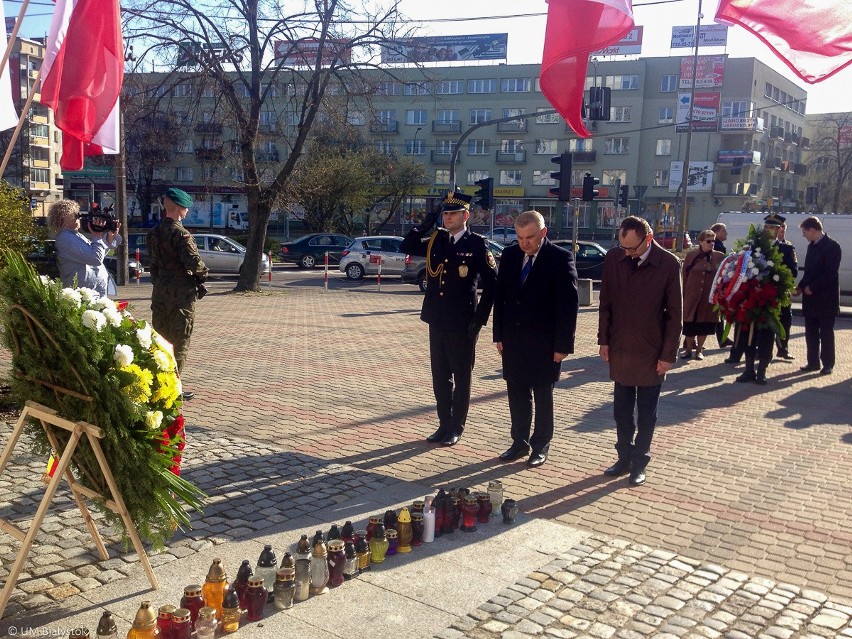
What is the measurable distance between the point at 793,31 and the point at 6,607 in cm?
524

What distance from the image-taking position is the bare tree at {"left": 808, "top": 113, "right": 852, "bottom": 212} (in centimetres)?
5984

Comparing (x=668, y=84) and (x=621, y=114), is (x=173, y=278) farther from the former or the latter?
(x=668, y=84)

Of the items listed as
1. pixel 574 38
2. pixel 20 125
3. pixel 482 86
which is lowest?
pixel 20 125

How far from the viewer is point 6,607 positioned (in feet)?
12.5

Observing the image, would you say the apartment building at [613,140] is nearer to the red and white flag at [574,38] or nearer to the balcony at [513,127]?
the balcony at [513,127]

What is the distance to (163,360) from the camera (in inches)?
153

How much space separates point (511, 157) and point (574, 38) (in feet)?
228

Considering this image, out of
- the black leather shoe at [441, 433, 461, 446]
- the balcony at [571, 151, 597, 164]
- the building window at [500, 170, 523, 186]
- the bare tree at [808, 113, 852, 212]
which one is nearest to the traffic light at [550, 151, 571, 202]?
the black leather shoe at [441, 433, 461, 446]

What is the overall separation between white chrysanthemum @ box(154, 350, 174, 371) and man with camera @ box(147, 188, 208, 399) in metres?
4.19

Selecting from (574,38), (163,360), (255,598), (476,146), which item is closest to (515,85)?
(476,146)

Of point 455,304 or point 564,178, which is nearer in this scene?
point 455,304

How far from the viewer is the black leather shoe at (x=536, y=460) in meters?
6.48

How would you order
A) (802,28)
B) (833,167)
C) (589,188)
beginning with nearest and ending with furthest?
(802,28) → (589,188) → (833,167)

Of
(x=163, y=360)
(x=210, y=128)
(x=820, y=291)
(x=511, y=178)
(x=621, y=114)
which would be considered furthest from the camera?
(x=511, y=178)
